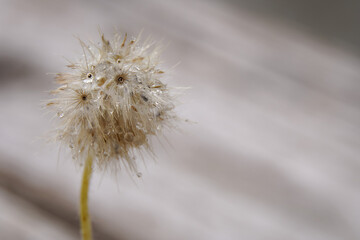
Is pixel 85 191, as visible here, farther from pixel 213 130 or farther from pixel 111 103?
pixel 213 130

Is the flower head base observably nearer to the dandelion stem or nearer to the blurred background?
the dandelion stem

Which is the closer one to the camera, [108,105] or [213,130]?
[108,105]

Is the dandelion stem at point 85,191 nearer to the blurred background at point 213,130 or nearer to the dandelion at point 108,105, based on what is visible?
the dandelion at point 108,105

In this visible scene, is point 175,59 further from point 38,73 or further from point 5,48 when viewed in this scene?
point 5,48

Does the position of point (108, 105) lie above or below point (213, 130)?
below

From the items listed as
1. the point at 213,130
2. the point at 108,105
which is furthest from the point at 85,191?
the point at 213,130

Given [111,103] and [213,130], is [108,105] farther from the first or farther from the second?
[213,130]
